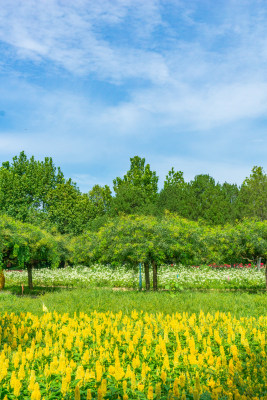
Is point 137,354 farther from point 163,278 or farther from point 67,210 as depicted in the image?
point 67,210

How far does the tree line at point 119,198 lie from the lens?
1117 inches

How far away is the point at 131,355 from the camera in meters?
4.78

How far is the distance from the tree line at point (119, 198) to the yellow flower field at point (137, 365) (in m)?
20.8

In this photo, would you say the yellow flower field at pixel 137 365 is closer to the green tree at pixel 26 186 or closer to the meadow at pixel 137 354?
the meadow at pixel 137 354

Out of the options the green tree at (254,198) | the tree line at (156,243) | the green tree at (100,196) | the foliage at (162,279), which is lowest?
the foliage at (162,279)

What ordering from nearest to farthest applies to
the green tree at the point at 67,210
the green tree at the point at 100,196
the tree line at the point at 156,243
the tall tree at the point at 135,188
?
the tree line at the point at 156,243 < the tall tree at the point at 135,188 < the green tree at the point at 67,210 < the green tree at the point at 100,196

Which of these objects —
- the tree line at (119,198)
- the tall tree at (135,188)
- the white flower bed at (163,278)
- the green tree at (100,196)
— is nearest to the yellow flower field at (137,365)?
the white flower bed at (163,278)

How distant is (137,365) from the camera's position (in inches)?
157

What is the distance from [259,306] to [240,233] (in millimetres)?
4678

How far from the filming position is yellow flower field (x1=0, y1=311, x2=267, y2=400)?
11.5 feet

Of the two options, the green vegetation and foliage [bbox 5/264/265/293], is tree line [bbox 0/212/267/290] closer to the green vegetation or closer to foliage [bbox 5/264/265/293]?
the green vegetation

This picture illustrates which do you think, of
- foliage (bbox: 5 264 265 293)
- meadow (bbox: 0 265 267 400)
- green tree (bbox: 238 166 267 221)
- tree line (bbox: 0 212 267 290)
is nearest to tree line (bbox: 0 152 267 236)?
green tree (bbox: 238 166 267 221)

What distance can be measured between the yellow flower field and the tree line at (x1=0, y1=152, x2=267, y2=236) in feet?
68.3

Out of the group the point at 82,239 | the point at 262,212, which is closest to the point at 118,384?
the point at 82,239
